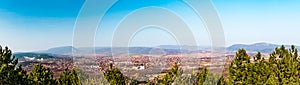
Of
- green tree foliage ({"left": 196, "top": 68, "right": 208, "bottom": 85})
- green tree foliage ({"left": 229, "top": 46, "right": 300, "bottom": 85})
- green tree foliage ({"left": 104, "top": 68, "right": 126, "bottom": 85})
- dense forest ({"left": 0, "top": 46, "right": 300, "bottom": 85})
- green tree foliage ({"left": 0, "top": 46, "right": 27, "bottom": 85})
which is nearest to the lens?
green tree foliage ({"left": 0, "top": 46, "right": 27, "bottom": 85})

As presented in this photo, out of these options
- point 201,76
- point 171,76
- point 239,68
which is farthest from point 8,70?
point 239,68

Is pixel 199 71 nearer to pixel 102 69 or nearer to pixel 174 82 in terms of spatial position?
pixel 174 82

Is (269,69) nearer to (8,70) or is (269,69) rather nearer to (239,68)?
(239,68)

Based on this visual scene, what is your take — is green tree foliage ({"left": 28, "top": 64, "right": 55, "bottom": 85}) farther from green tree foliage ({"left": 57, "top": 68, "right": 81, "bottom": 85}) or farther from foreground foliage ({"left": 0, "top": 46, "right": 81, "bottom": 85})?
green tree foliage ({"left": 57, "top": 68, "right": 81, "bottom": 85})

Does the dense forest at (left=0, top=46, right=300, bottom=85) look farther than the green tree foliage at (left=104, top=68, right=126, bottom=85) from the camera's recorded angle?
No

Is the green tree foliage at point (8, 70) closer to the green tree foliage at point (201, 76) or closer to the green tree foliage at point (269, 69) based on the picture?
Answer: the green tree foliage at point (201, 76)

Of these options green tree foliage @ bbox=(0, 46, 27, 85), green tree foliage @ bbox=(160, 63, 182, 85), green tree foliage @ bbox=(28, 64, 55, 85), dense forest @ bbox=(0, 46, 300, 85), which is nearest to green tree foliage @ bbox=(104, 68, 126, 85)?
dense forest @ bbox=(0, 46, 300, 85)

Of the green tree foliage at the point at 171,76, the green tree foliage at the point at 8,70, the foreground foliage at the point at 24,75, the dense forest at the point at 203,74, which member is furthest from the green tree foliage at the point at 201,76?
the green tree foliage at the point at 8,70

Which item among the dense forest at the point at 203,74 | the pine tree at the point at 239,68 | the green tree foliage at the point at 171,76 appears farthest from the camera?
the green tree foliage at the point at 171,76
